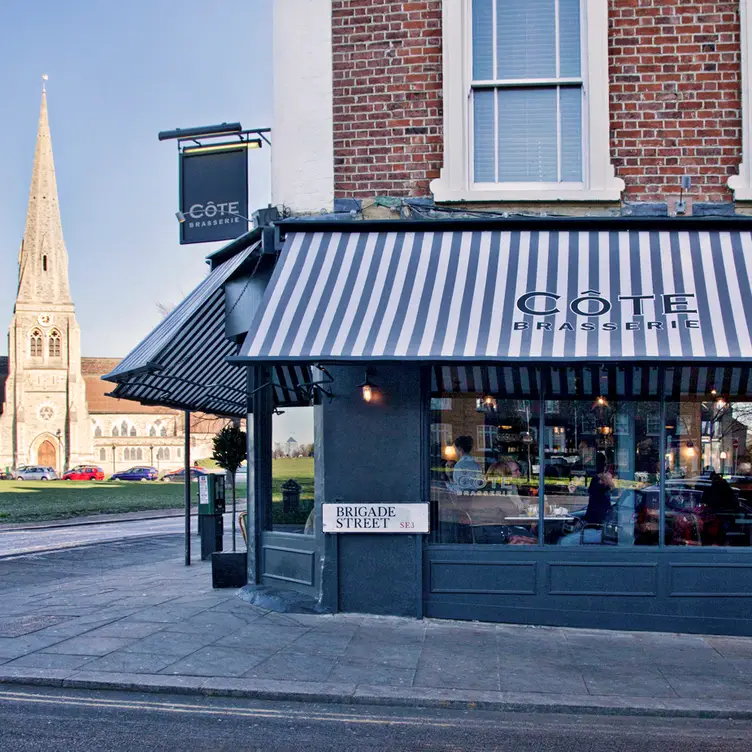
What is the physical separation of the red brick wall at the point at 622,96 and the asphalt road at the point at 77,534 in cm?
1310

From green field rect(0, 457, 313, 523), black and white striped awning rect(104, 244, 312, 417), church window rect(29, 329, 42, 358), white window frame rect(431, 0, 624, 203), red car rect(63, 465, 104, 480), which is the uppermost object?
church window rect(29, 329, 42, 358)

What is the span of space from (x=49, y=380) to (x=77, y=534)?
295 feet

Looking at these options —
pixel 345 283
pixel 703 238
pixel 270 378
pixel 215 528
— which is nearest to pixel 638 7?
pixel 703 238

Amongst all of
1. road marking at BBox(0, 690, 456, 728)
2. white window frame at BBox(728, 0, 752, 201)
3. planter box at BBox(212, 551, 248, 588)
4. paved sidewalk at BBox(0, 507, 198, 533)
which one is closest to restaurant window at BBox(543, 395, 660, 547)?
white window frame at BBox(728, 0, 752, 201)

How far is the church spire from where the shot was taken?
107 m

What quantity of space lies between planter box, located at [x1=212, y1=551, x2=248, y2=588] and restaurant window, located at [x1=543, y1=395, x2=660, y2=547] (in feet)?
14.2

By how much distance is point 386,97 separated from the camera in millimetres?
10211

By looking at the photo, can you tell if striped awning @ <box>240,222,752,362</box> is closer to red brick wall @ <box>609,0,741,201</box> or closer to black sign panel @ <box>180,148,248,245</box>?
red brick wall @ <box>609,0,741,201</box>

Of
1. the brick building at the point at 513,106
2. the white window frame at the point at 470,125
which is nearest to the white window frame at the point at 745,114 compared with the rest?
the brick building at the point at 513,106

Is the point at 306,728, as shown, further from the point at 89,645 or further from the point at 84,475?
the point at 84,475

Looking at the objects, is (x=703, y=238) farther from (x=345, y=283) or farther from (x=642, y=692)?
(x=642, y=692)

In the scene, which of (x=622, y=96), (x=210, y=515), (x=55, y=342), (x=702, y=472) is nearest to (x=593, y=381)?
(x=702, y=472)

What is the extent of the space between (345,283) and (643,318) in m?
3.02

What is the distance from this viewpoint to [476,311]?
884cm
